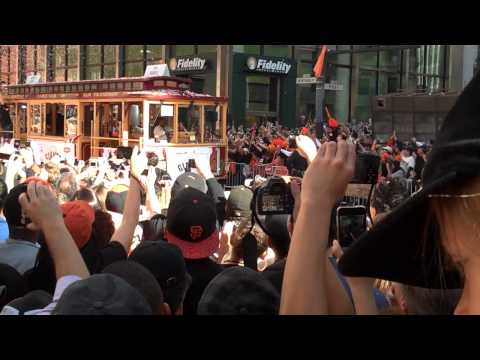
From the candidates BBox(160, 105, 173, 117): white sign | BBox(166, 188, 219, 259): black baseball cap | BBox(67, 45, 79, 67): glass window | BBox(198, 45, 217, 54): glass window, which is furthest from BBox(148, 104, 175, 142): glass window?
BBox(67, 45, 79, 67): glass window

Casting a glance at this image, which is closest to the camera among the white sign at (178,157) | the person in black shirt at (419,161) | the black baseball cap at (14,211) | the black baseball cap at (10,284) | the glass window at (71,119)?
the black baseball cap at (10,284)

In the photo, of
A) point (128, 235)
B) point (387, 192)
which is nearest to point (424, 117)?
point (387, 192)

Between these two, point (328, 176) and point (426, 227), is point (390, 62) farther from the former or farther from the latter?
point (426, 227)

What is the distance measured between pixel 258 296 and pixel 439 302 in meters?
0.62

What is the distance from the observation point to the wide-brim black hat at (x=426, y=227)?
2.87 feet

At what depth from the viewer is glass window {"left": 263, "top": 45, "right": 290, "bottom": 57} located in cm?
2653

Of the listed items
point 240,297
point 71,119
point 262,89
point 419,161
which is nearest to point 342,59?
point 262,89

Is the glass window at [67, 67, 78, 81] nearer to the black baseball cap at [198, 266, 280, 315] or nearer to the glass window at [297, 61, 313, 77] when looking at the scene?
the glass window at [297, 61, 313, 77]

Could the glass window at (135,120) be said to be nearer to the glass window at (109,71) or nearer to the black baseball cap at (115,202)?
the black baseball cap at (115,202)

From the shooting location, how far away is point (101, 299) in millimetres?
1522

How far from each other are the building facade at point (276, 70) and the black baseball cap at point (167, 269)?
2159 cm

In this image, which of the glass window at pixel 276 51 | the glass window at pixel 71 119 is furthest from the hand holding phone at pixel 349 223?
the glass window at pixel 276 51

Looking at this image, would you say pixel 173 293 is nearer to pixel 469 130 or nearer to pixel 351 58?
pixel 469 130

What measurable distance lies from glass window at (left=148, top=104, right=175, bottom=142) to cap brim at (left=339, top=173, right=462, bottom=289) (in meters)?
12.9
